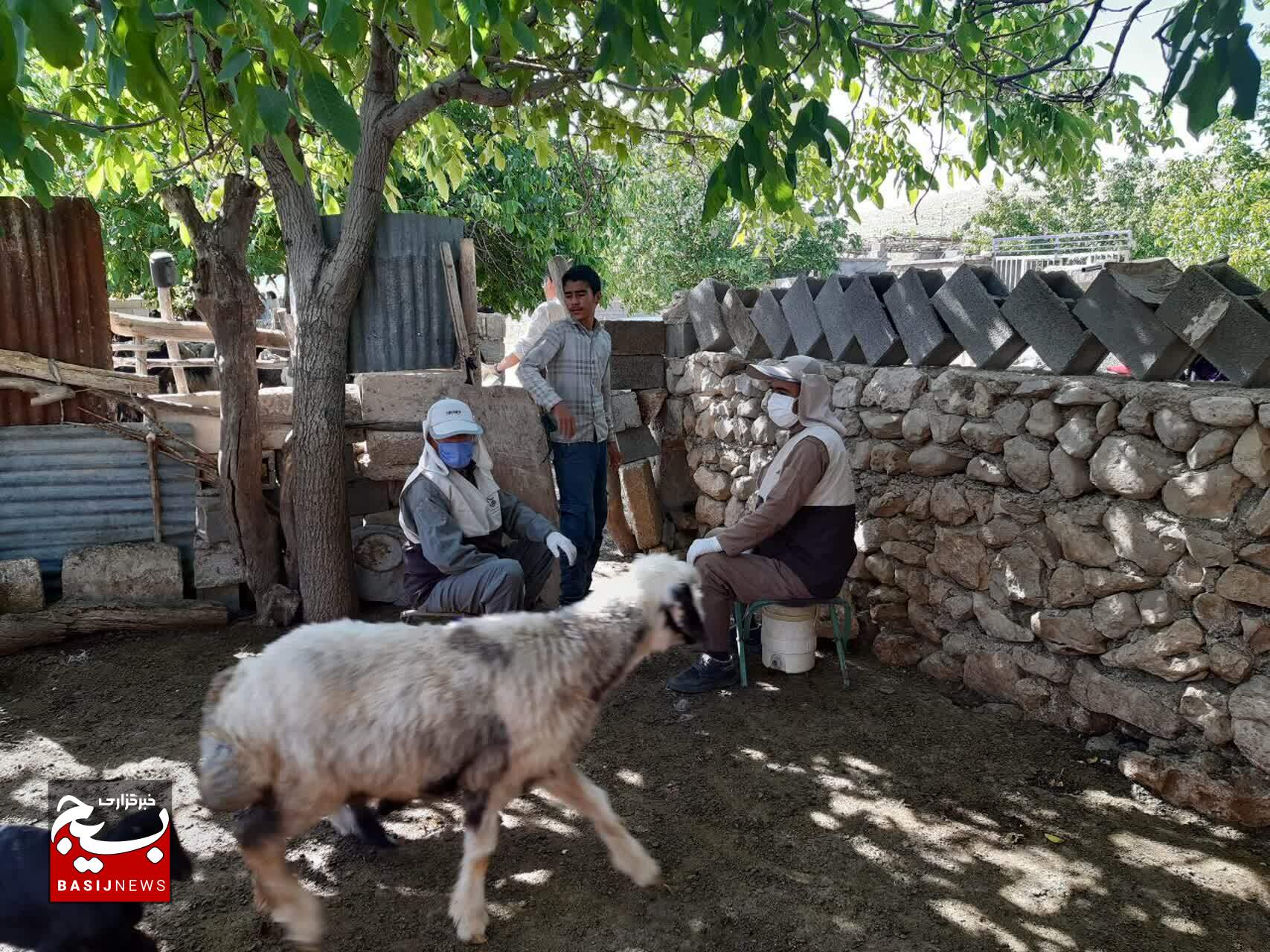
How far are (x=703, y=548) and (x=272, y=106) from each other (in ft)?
9.99

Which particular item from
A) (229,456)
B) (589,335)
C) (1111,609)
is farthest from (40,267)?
(1111,609)

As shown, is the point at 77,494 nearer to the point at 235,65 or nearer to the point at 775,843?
the point at 235,65

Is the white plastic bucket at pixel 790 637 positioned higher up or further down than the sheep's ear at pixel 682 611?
further down

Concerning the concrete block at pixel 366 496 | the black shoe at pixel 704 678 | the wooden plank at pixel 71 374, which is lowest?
the black shoe at pixel 704 678

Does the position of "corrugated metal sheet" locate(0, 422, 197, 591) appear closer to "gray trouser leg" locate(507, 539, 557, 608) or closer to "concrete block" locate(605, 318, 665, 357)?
"gray trouser leg" locate(507, 539, 557, 608)

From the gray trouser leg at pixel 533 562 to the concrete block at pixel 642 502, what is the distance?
1571 mm

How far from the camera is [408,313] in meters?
5.73

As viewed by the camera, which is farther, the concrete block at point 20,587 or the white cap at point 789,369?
the concrete block at point 20,587

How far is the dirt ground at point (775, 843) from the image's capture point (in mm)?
2891

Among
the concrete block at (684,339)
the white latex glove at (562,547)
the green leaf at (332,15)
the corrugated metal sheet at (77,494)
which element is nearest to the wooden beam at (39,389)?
the corrugated metal sheet at (77,494)

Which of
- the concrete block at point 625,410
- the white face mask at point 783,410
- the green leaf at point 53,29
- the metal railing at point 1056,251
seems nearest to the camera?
the green leaf at point 53,29

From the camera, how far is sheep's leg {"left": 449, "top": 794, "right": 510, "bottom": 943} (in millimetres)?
2770

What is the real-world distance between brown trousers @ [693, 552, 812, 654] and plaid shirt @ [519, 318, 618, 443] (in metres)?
1.37

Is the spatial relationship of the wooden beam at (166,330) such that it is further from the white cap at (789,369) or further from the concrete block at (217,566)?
the white cap at (789,369)
